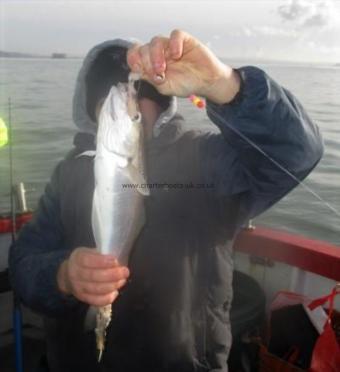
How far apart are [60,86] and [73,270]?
18.2 metres

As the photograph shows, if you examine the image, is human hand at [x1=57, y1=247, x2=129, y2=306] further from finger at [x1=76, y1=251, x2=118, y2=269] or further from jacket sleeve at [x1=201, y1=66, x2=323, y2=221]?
jacket sleeve at [x1=201, y1=66, x2=323, y2=221]

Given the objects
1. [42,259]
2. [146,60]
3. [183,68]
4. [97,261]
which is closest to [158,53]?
[146,60]

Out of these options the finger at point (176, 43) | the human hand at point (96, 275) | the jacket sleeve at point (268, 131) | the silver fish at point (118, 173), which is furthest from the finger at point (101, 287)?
the finger at point (176, 43)

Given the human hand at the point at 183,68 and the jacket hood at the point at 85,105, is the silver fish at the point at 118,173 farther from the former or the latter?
the jacket hood at the point at 85,105

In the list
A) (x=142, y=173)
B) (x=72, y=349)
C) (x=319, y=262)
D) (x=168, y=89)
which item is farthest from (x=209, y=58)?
(x=319, y=262)

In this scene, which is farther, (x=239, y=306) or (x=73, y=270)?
(x=239, y=306)

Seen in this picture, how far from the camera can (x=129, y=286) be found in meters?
2.21

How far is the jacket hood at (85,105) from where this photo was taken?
2369 millimetres

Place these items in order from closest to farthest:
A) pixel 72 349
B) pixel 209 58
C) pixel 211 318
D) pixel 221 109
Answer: pixel 209 58 → pixel 221 109 → pixel 211 318 → pixel 72 349

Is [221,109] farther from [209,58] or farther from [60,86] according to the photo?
[60,86]

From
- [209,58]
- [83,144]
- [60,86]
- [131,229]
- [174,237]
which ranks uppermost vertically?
[209,58]

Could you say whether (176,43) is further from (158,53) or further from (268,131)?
(268,131)

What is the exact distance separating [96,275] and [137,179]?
42cm

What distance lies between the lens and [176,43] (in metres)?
1.55
